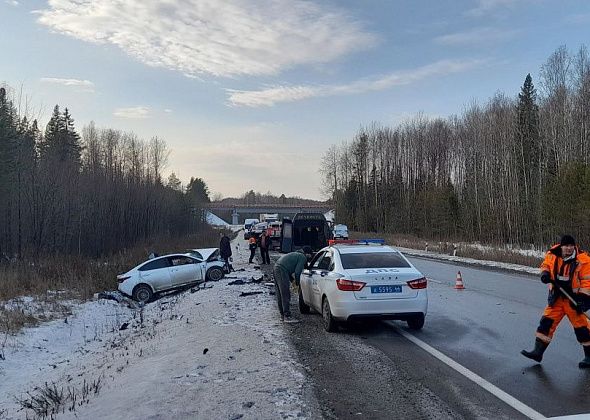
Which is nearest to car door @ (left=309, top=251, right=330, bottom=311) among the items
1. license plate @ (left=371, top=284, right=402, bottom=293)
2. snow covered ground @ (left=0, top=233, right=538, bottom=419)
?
snow covered ground @ (left=0, top=233, right=538, bottom=419)

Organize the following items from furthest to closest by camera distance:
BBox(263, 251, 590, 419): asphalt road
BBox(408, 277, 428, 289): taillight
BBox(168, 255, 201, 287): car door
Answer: BBox(168, 255, 201, 287): car door → BBox(408, 277, 428, 289): taillight → BBox(263, 251, 590, 419): asphalt road

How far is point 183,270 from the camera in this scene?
76.2ft

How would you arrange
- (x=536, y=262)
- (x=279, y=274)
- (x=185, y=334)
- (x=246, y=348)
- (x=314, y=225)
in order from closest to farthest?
(x=246, y=348) < (x=185, y=334) < (x=279, y=274) < (x=536, y=262) < (x=314, y=225)

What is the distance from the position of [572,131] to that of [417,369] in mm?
46046

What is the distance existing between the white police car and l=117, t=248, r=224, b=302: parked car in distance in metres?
12.8

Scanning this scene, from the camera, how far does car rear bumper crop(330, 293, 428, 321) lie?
989cm

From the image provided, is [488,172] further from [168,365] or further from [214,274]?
[168,365]

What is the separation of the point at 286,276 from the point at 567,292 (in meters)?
5.85

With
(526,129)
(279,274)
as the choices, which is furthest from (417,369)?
(526,129)

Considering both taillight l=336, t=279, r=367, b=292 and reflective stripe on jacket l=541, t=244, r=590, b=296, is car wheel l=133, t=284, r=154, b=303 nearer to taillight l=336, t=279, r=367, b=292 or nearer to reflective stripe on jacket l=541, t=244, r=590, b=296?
taillight l=336, t=279, r=367, b=292

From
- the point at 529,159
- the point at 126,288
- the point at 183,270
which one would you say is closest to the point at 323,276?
the point at 126,288

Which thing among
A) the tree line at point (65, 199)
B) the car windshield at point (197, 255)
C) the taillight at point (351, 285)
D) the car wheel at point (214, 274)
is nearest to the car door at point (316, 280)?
the taillight at point (351, 285)

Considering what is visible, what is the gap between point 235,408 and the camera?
582 centimetres

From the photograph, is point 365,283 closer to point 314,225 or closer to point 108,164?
point 314,225
